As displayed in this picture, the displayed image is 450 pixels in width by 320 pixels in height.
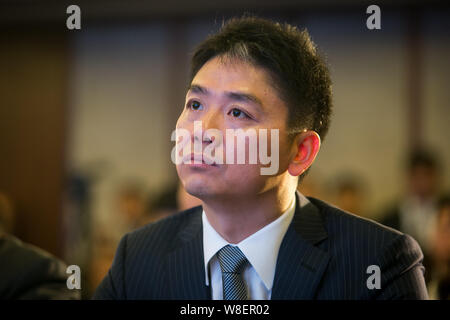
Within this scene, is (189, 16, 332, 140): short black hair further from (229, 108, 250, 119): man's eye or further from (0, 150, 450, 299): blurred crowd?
(0, 150, 450, 299): blurred crowd

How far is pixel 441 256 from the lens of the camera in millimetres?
1650

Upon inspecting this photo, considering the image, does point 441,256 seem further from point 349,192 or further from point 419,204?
point 349,192

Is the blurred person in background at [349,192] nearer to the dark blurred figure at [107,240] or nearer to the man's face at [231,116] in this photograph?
the dark blurred figure at [107,240]

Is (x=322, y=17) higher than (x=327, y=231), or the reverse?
(x=322, y=17)

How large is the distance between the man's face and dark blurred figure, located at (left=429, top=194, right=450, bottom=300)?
622 millimetres

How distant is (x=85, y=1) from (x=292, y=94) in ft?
2.11

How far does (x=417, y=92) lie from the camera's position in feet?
11.8

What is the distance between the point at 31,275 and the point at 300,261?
0.67 metres

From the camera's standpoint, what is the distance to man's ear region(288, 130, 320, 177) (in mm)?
1153

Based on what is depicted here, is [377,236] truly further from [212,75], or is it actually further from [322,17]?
[322,17]

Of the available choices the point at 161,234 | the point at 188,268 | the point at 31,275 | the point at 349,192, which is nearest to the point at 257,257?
the point at 188,268

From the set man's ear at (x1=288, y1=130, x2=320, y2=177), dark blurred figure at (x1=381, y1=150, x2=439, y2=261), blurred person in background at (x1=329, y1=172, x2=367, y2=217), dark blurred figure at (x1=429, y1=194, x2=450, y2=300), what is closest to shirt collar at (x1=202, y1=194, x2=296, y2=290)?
man's ear at (x1=288, y1=130, x2=320, y2=177)

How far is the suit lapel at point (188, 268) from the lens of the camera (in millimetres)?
1186
